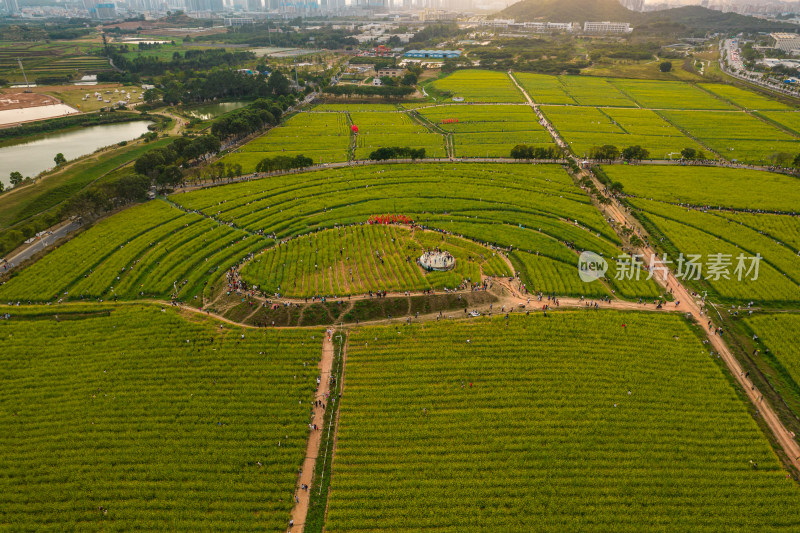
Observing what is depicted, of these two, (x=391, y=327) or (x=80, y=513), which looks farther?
(x=391, y=327)

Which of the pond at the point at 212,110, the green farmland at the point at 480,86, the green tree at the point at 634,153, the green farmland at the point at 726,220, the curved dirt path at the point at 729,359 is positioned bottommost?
the curved dirt path at the point at 729,359

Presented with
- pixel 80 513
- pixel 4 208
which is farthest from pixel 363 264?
pixel 4 208

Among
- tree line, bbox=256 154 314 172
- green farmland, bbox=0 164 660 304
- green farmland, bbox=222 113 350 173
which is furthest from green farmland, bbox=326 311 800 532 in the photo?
green farmland, bbox=222 113 350 173

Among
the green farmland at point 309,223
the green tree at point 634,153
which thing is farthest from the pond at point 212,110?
the green tree at point 634,153

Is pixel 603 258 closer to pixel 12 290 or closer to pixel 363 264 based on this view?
pixel 363 264

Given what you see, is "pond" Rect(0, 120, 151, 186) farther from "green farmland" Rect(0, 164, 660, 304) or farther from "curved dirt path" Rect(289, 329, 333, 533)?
"curved dirt path" Rect(289, 329, 333, 533)

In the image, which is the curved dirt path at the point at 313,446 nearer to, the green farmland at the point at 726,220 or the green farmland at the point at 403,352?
the green farmland at the point at 403,352
